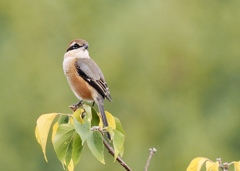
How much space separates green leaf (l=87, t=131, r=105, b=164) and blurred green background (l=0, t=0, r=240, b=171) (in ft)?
72.1

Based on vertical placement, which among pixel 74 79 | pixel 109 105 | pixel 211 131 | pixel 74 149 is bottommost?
pixel 74 149

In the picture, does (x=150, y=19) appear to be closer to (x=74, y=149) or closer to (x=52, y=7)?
(x=52, y=7)

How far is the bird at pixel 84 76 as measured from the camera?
5.90 metres

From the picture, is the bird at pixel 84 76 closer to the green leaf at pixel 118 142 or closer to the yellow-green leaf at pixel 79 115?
the yellow-green leaf at pixel 79 115

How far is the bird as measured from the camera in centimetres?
590

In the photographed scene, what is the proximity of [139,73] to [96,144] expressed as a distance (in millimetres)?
27756

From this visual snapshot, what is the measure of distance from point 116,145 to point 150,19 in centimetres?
2822

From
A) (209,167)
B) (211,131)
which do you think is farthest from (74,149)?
(211,131)

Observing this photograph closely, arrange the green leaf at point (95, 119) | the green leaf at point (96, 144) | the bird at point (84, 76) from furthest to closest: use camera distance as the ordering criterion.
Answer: the bird at point (84, 76) → the green leaf at point (95, 119) → the green leaf at point (96, 144)

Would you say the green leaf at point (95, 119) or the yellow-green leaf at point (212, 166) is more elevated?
the green leaf at point (95, 119)

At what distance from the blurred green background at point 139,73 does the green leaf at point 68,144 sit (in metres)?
21.9

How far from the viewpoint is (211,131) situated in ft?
99.6

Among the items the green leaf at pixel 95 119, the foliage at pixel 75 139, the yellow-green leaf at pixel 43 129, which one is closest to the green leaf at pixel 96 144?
the foliage at pixel 75 139

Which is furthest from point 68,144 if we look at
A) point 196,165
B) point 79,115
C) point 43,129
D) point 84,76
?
point 84,76
